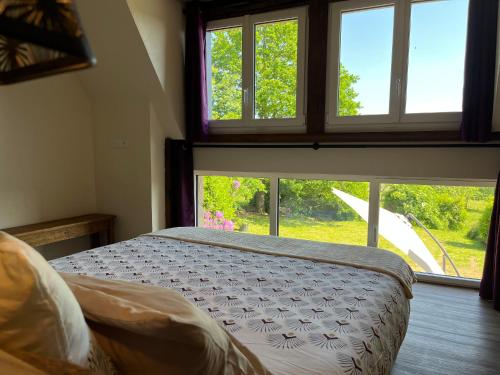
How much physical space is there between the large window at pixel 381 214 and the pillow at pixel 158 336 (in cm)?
270

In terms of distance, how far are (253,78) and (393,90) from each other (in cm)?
129

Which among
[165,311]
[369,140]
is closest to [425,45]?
[369,140]

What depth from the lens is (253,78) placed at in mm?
3498

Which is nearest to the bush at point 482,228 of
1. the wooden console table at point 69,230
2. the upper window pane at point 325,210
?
the upper window pane at point 325,210

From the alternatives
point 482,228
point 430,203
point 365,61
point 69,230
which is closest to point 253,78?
point 365,61

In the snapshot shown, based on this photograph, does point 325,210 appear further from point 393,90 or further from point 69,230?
point 69,230

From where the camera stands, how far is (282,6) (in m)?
3.28

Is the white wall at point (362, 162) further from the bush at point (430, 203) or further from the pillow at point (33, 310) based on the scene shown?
the pillow at point (33, 310)

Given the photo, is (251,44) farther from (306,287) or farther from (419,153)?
(306,287)

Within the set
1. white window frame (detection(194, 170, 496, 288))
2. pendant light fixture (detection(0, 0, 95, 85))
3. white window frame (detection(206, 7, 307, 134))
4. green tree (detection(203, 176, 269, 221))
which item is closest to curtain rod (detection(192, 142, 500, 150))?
white window frame (detection(206, 7, 307, 134))

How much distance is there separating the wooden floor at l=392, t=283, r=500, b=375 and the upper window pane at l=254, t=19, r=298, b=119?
1.99 metres

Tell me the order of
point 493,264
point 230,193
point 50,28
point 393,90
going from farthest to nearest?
1. point 230,193
2. point 393,90
3. point 493,264
4. point 50,28

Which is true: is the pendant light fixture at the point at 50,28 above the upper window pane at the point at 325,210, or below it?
above

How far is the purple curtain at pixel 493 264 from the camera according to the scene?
2.66 metres
